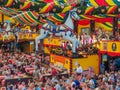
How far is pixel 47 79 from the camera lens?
15.4 m

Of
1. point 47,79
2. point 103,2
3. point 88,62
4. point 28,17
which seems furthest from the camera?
point 28,17

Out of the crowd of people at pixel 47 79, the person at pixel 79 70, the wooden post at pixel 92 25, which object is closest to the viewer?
the crowd of people at pixel 47 79

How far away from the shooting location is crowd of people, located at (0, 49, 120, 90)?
1407 cm

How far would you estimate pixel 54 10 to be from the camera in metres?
17.4

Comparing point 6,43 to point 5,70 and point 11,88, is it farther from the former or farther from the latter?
point 11,88

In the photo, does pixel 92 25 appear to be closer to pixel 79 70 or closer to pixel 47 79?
pixel 79 70

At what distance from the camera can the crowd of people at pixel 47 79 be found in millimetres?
14070

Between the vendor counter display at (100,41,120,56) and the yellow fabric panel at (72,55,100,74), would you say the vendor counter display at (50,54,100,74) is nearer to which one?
the yellow fabric panel at (72,55,100,74)

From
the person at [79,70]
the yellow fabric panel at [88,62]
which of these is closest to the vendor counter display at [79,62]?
the yellow fabric panel at [88,62]

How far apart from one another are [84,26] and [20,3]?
14.3 meters

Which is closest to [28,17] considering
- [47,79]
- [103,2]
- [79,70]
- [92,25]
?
[92,25]

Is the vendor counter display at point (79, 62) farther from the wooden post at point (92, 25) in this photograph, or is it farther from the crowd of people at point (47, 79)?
the wooden post at point (92, 25)

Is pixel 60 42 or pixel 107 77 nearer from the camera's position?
pixel 107 77

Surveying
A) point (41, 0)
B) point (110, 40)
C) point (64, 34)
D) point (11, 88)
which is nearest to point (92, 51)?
point (110, 40)
